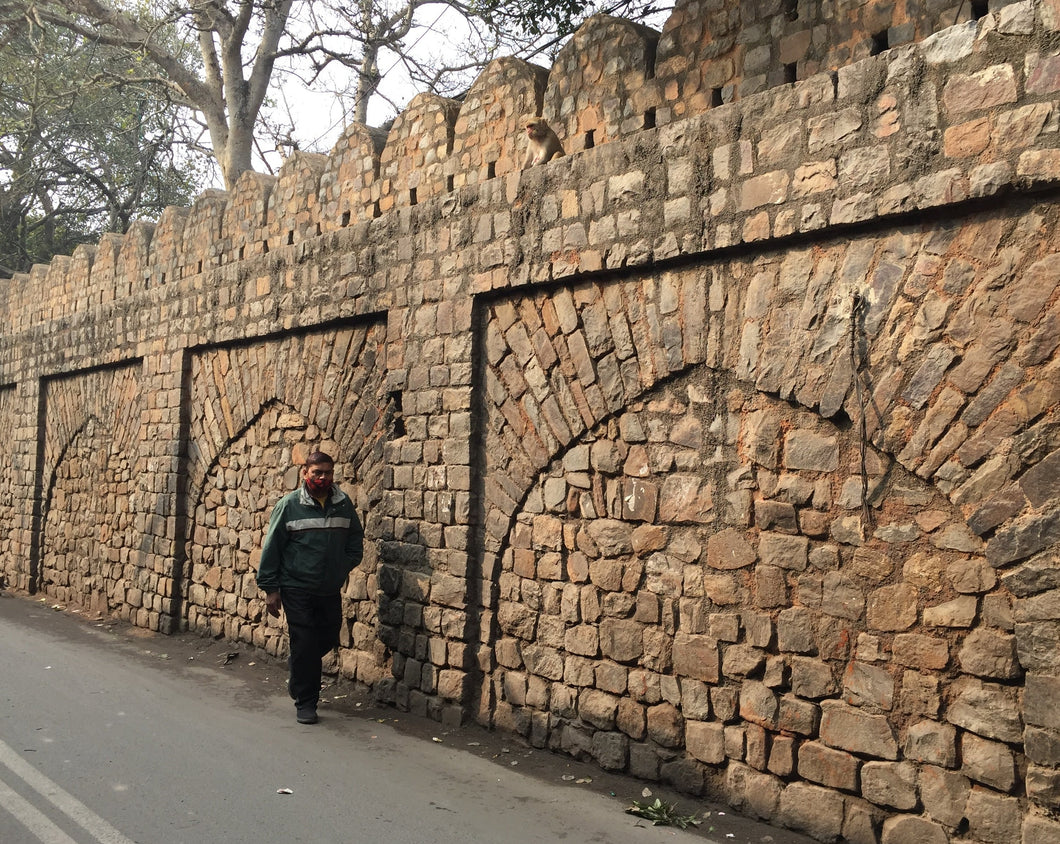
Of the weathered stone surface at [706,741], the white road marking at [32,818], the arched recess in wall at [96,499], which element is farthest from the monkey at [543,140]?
the arched recess in wall at [96,499]

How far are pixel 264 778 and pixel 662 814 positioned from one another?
2019mm

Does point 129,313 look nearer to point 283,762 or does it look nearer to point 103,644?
point 103,644

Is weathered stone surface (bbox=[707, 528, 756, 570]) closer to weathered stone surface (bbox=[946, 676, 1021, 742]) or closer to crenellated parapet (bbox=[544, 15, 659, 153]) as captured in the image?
weathered stone surface (bbox=[946, 676, 1021, 742])

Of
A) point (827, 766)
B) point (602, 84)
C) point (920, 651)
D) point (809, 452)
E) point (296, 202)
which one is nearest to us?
point (920, 651)

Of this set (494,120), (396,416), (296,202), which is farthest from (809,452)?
(296,202)

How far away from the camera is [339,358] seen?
7586 millimetres

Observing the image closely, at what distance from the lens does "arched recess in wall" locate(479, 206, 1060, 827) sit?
152 inches

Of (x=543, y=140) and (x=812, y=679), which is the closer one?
(x=812, y=679)

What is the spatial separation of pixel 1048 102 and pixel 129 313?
9.09 m

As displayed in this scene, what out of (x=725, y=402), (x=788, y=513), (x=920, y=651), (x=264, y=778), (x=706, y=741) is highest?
(x=725, y=402)

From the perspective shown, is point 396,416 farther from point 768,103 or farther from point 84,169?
point 84,169

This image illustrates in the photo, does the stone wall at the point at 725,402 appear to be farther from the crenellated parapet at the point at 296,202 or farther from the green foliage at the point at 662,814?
the green foliage at the point at 662,814

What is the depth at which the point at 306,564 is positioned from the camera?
6.62 meters

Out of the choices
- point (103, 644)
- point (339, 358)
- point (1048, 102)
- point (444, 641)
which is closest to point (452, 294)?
point (339, 358)
